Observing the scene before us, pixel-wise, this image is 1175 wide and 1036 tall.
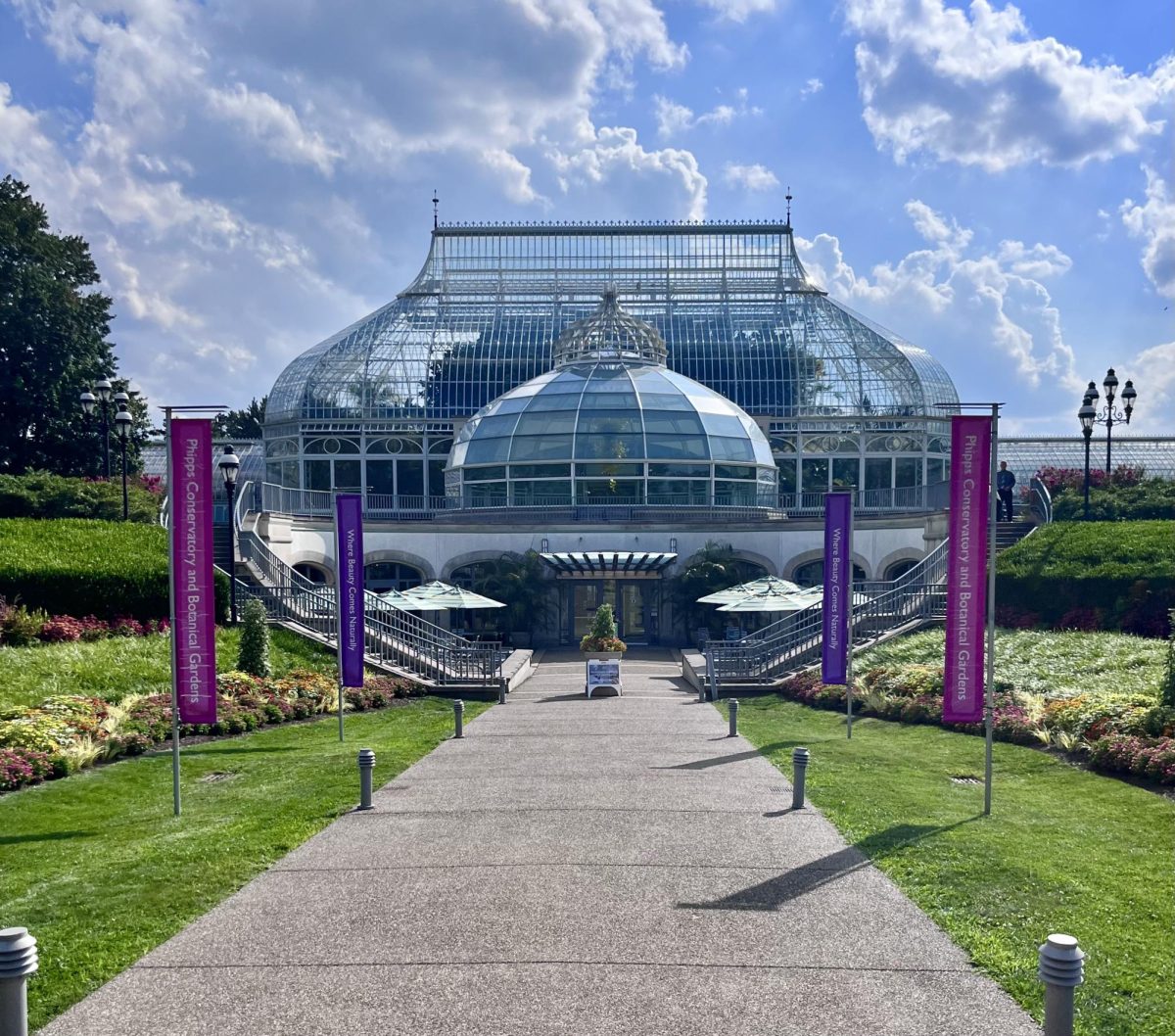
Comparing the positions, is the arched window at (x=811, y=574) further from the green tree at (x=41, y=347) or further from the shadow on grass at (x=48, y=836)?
the shadow on grass at (x=48, y=836)

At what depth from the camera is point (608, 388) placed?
42438 millimetres

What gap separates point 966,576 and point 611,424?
28.0 metres

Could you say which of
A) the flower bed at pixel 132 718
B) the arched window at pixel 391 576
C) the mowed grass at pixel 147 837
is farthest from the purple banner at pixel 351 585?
the arched window at pixel 391 576

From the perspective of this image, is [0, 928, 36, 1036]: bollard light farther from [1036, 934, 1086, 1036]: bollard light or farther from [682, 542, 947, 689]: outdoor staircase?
[682, 542, 947, 689]: outdoor staircase

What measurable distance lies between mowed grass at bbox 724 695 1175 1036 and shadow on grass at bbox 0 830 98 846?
8118 millimetres

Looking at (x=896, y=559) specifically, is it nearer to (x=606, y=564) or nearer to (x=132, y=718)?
(x=606, y=564)

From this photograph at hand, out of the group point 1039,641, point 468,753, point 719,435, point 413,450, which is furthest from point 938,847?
point 413,450

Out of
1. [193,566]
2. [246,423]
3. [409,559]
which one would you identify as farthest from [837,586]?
[246,423]

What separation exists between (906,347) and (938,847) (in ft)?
151

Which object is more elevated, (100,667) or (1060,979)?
(1060,979)

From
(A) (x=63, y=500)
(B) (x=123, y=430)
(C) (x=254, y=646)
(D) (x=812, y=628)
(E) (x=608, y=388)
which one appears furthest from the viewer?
(E) (x=608, y=388)

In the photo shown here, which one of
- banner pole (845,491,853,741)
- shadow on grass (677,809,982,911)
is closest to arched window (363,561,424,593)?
banner pole (845,491,853,741)

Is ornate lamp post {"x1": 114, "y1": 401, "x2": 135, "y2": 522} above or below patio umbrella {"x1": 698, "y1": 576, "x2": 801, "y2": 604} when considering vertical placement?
above

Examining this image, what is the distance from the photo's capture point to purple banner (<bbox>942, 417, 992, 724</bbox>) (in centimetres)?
1318
